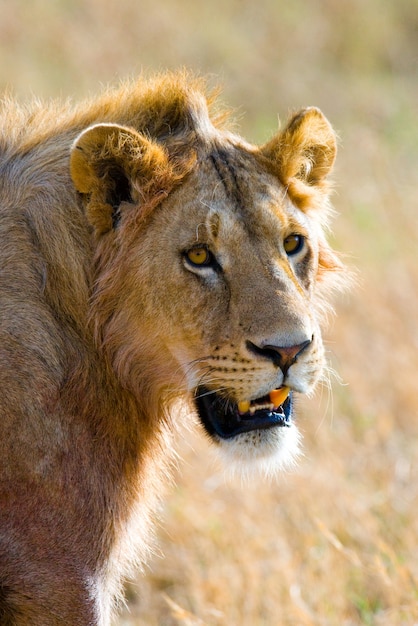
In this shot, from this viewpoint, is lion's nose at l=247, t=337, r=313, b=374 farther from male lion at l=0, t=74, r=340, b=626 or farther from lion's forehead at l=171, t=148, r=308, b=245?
lion's forehead at l=171, t=148, r=308, b=245

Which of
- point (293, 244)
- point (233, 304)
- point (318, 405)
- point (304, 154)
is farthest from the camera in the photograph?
point (318, 405)

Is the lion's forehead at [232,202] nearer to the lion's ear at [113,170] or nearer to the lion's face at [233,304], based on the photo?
the lion's face at [233,304]

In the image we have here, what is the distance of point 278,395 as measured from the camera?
3.73 m

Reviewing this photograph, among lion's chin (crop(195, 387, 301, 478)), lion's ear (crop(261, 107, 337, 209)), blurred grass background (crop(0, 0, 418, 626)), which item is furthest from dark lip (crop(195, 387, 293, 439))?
lion's ear (crop(261, 107, 337, 209))

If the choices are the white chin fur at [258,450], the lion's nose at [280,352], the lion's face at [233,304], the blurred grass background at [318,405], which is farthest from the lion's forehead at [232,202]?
the blurred grass background at [318,405]

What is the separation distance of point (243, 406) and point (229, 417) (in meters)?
0.13

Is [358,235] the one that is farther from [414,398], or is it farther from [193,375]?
[193,375]

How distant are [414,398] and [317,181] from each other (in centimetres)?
382

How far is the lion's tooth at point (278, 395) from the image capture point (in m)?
3.72

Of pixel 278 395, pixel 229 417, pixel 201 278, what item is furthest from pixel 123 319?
pixel 278 395

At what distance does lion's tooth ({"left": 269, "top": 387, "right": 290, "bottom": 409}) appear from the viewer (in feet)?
12.2

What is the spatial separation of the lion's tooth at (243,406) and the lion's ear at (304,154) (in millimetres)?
932

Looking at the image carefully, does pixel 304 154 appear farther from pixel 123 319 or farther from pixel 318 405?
pixel 318 405

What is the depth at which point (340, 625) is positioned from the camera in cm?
498
